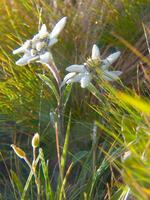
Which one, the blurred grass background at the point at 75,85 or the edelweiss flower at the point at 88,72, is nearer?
the edelweiss flower at the point at 88,72

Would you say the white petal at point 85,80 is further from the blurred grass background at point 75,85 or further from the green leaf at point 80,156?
the green leaf at point 80,156

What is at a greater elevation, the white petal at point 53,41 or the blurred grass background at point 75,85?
the white petal at point 53,41

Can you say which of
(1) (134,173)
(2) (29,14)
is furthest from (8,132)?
(1) (134,173)

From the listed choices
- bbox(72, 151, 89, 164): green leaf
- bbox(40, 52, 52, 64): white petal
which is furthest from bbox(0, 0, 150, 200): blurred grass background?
bbox(40, 52, 52, 64): white petal

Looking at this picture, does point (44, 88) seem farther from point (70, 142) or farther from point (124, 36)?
point (124, 36)

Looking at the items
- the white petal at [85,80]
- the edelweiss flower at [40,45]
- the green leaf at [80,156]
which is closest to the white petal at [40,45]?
the edelweiss flower at [40,45]

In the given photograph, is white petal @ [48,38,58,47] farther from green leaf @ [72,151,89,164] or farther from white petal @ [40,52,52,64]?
green leaf @ [72,151,89,164]

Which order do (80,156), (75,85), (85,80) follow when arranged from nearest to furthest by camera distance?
1. (85,80)
2. (80,156)
3. (75,85)

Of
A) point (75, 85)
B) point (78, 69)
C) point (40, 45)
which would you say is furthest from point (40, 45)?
point (75, 85)

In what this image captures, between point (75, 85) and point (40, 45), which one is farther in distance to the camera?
point (75, 85)

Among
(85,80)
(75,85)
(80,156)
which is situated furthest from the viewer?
(75,85)

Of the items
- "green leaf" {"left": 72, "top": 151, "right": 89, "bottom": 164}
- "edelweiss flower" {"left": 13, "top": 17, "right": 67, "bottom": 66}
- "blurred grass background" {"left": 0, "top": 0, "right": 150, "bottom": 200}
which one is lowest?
"green leaf" {"left": 72, "top": 151, "right": 89, "bottom": 164}

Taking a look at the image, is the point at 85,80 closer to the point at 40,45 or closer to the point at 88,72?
the point at 88,72
